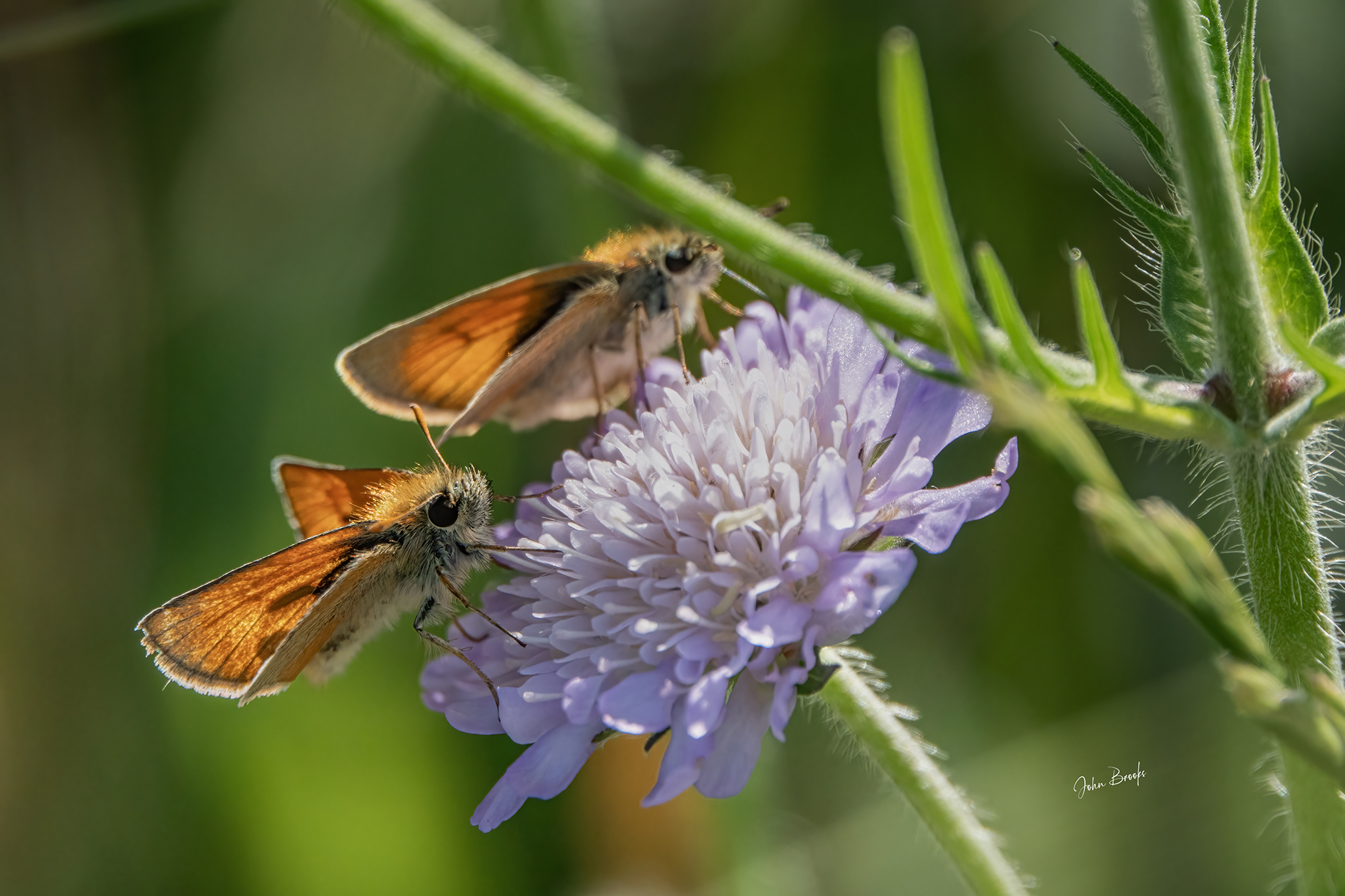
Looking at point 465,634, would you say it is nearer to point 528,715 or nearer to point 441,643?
point 441,643

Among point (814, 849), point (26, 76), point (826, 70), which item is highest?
point (26, 76)

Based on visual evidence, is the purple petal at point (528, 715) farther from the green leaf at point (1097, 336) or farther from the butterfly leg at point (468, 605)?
the green leaf at point (1097, 336)

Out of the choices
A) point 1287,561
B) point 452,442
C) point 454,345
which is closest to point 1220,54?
point 1287,561

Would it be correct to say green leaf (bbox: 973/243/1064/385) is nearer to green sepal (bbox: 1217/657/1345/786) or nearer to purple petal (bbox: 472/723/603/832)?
green sepal (bbox: 1217/657/1345/786)

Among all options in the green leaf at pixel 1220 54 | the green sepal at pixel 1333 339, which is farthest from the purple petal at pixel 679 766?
the green leaf at pixel 1220 54

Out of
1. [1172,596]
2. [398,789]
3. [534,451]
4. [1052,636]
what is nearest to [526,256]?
[534,451]

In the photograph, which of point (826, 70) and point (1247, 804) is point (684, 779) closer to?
point (1247, 804)

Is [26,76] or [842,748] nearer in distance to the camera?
[842,748]
